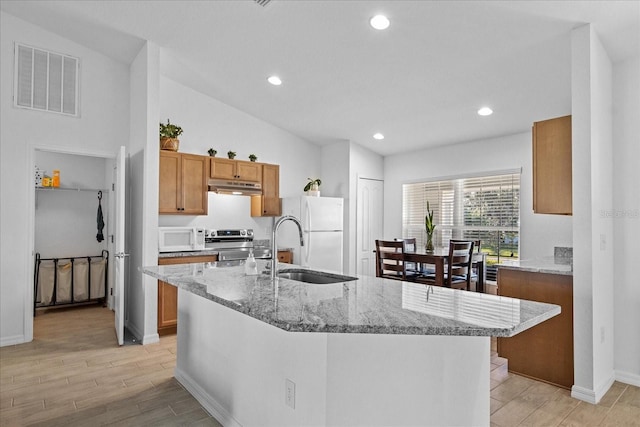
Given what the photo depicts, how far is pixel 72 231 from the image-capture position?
18.6 feet

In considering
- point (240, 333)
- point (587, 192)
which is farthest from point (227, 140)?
point (587, 192)

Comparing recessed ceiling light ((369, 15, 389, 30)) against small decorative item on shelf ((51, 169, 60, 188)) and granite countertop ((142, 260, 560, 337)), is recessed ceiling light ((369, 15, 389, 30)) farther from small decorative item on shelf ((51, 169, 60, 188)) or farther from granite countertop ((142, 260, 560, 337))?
small decorative item on shelf ((51, 169, 60, 188))

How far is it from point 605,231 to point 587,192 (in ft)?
1.54

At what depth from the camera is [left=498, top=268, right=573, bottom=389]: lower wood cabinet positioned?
112 inches

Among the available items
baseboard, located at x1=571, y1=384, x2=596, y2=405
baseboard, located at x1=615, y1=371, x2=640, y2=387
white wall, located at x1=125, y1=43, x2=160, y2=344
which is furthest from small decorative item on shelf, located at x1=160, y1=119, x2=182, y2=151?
baseboard, located at x1=615, y1=371, x2=640, y2=387

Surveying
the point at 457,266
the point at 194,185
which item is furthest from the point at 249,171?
the point at 457,266

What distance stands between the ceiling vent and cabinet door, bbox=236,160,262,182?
1.95 m

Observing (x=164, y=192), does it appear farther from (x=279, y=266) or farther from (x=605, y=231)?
(x=605, y=231)

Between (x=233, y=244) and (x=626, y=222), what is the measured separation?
4291mm

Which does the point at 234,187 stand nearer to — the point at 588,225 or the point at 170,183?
the point at 170,183

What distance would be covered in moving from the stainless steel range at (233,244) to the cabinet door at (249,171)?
0.75m

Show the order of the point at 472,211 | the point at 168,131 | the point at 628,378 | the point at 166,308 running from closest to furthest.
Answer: the point at 628,378 → the point at 166,308 → the point at 168,131 → the point at 472,211

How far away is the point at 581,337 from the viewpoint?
269 centimetres

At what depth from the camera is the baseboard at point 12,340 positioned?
12.6ft
